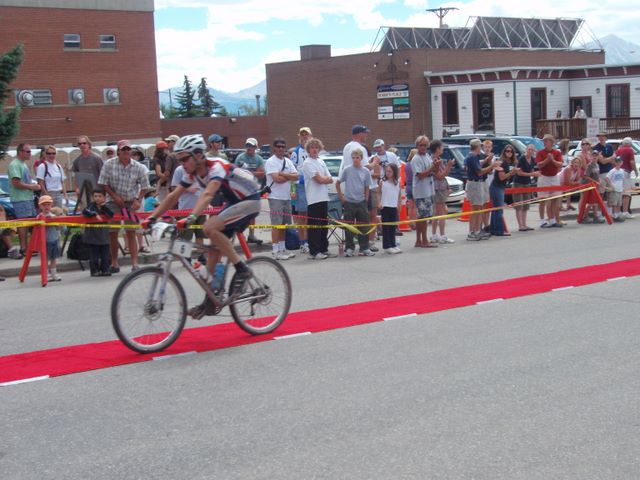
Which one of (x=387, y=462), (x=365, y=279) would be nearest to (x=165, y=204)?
(x=387, y=462)

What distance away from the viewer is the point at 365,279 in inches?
A: 473

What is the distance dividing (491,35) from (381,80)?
11.4 m

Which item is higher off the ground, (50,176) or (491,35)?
(491,35)

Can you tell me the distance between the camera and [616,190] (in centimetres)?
1891

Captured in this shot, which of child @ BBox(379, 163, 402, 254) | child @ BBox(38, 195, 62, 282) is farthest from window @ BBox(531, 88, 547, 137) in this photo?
child @ BBox(38, 195, 62, 282)

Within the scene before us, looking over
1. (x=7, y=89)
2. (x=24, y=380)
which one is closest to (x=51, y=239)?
(x=24, y=380)

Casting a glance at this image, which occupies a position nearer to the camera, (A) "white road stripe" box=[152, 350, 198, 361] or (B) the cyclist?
(A) "white road stripe" box=[152, 350, 198, 361]

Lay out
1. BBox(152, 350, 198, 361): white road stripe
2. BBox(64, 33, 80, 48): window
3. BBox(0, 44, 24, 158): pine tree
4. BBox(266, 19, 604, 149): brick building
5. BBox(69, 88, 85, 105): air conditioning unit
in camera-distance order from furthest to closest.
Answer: BBox(69, 88, 85, 105): air conditioning unit → BBox(64, 33, 80, 48): window → BBox(266, 19, 604, 149): brick building → BBox(0, 44, 24, 158): pine tree → BBox(152, 350, 198, 361): white road stripe

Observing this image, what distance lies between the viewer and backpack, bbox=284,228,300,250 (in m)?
15.2

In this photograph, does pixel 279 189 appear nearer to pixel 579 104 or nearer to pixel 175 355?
pixel 175 355

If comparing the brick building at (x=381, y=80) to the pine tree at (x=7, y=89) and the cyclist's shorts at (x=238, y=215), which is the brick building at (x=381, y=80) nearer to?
the pine tree at (x=7, y=89)

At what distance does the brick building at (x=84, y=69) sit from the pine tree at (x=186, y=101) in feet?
235

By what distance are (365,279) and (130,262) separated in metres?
4.69

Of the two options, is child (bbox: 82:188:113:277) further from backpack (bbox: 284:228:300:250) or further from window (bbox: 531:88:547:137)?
window (bbox: 531:88:547:137)
